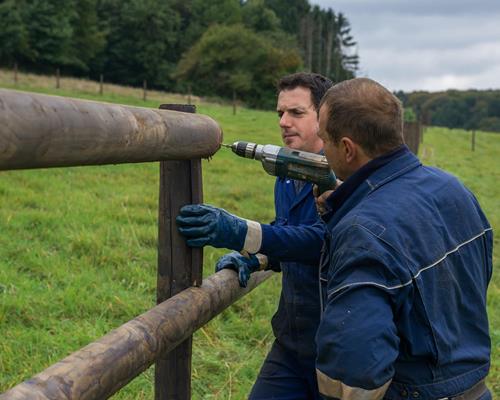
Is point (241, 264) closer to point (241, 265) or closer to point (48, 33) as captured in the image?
point (241, 265)

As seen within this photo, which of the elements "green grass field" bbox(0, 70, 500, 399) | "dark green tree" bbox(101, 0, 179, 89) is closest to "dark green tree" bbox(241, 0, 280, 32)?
"dark green tree" bbox(101, 0, 179, 89)

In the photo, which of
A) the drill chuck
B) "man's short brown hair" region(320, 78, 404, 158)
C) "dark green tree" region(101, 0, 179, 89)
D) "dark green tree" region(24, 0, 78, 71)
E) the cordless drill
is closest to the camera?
"man's short brown hair" region(320, 78, 404, 158)

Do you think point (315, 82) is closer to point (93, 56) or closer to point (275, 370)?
point (275, 370)

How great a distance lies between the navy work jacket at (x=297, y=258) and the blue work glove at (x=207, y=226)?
16 cm

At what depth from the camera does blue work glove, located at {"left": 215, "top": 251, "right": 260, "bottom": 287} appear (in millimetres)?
2855

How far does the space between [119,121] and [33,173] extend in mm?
7293

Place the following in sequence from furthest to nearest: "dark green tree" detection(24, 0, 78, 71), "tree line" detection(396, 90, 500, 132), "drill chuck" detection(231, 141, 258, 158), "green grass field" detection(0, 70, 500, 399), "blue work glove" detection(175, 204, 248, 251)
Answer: "tree line" detection(396, 90, 500, 132) → "dark green tree" detection(24, 0, 78, 71) → "green grass field" detection(0, 70, 500, 399) → "drill chuck" detection(231, 141, 258, 158) → "blue work glove" detection(175, 204, 248, 251)

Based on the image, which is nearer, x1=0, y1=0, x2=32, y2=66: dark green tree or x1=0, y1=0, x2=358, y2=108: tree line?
x1=0, y1=0, x2=32, y2=66: dark green tree

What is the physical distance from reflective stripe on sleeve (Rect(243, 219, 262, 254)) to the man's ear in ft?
1.94

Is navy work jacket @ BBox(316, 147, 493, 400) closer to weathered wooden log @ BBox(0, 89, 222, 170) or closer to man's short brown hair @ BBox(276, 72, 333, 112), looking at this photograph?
weathered wooden log @ BBox(0, 89, 222, 170)

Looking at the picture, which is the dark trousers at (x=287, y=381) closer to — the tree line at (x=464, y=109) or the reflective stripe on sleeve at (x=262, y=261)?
the reflective stripe on sleeve at (x=262, y=261)

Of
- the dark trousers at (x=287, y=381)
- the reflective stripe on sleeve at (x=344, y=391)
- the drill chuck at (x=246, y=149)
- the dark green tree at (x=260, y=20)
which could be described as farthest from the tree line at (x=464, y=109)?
the reflective stripe on sleeve at (x=344, y=391)

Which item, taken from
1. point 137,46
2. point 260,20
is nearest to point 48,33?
point 137,46

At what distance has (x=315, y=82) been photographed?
2.89m
